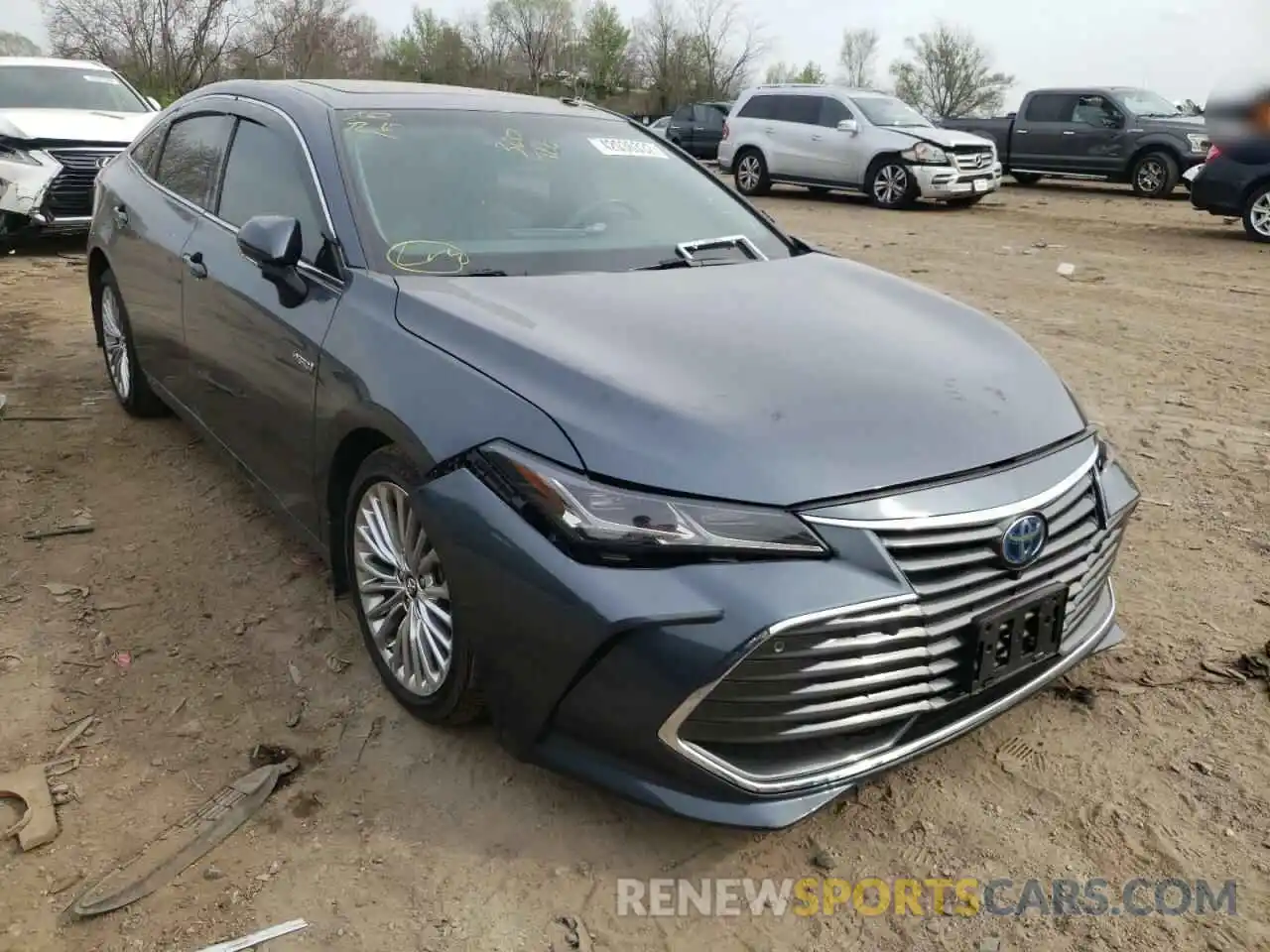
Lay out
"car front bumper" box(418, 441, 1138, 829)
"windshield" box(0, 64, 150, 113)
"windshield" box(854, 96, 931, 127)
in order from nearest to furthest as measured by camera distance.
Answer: "car front bumper" box(418, 441, 1138, 829) < "windshield" box(0, 64, 150, 113) < "windshield" box(854, 96, 931, 127)

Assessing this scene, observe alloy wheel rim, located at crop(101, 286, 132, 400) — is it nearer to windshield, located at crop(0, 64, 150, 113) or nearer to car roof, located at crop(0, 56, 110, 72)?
windshield, located at crop(0, 64, 150, 113)

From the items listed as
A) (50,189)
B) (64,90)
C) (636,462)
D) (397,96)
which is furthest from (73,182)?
(636,462)

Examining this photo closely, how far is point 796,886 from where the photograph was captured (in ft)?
7.38

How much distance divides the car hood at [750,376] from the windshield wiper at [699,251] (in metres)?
0.11

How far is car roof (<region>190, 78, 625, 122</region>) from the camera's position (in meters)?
3.43

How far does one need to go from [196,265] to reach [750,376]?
7.50 feet

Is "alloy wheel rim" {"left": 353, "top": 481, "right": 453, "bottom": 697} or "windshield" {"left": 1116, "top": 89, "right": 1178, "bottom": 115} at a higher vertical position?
"windshield" {"left": 1116, "top": 89, "right": 1178, "bottom": 115}

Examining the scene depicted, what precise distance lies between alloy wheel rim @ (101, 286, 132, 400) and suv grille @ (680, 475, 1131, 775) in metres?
3.81

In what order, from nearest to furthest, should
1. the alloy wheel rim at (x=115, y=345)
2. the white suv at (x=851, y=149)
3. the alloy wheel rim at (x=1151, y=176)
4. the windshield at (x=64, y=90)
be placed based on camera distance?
1. the alloy wheel rim at (x=115, y=345)
2. the windshield at (x=64, y=90)
3. the white suv at (x=851, y=149)
4. the alloy wheel rim at (x=1151, y=176)

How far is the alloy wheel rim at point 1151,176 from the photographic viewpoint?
15891 millimetres

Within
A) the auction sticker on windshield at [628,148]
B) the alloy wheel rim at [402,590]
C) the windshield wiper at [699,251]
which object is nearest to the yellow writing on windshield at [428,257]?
the windshield wiper at [699,251]

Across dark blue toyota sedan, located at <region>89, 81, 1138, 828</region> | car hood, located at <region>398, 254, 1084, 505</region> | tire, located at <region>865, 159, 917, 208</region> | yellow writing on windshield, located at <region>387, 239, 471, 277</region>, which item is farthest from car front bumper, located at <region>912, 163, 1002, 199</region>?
yellow writing on windshield, located at <region>387, 239, 471, 277</region>

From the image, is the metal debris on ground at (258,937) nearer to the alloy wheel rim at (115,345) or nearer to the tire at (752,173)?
the alloy wheel rim at (115,345)

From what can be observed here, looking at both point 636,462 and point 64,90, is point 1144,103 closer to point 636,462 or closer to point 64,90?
point 64,90
